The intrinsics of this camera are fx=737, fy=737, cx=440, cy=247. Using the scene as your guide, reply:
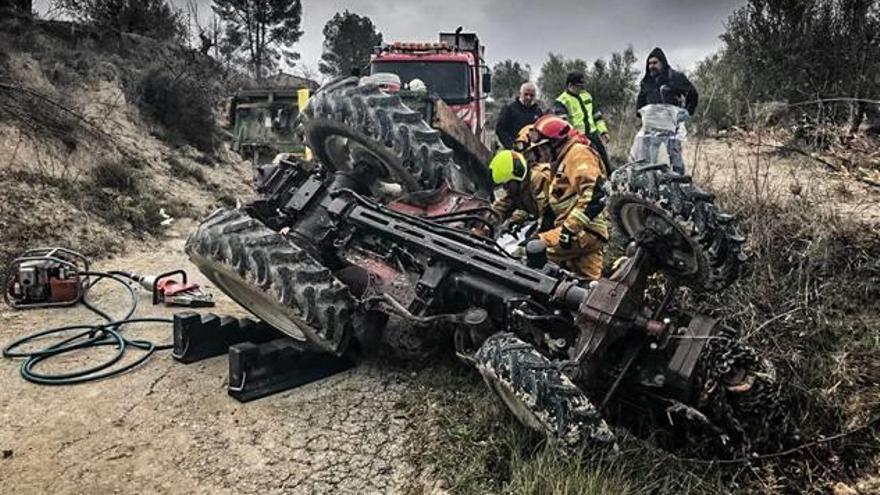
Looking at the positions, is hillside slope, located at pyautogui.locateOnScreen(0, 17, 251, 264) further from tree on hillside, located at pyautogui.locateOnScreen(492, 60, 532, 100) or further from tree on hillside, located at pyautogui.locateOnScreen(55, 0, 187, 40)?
tree on hillside, located at pyautogui.locateOnScreen(492, 60, 532, 100)

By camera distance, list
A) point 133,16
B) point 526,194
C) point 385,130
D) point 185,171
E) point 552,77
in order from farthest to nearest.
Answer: point 552,77 → point 133,16 → point 185,171 → point 526,194 → point 385,130

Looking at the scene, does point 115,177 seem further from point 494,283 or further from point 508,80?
point 508,80

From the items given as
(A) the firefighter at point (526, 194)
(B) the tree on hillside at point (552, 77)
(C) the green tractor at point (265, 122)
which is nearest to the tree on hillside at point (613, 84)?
(B) the tree on hillside at point (552, 77)

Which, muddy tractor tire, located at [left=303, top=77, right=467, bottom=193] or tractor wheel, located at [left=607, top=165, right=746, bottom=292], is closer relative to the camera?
tractor wheel, located at [left=607, top=165, right=746, bottom=292]

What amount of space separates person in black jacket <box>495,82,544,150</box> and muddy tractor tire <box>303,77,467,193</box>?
3.75 meters

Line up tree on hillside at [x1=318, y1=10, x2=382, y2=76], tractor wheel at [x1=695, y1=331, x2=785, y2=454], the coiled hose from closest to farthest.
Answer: tractor wheel at [x1=695, y1=331, x2=785, y2=454]
the coiled hose
tree on hillside at [x1=318, y1=10, x2=382, y2=76]

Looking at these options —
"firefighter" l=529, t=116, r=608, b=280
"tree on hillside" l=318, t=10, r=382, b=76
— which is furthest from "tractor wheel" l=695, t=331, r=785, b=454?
"tree on hillside" l=318, t=10, r=382, b=76

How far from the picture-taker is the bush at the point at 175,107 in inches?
491

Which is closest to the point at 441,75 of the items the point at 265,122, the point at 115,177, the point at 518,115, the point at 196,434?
the point at 518,115

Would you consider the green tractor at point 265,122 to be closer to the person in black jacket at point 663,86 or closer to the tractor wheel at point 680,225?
the person in black jacket at point 663,86

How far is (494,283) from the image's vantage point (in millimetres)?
3738

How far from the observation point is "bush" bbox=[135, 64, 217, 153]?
12.5 metres

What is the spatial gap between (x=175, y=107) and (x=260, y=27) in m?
16.2

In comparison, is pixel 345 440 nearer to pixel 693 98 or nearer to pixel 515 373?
pixel 515 373
